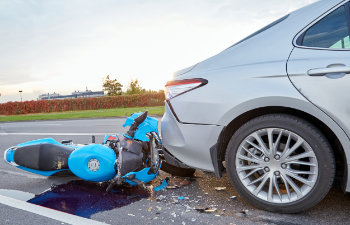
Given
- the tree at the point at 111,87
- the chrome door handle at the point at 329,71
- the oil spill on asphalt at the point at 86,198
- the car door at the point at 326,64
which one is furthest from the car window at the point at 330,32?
the tree at the point at 111,87

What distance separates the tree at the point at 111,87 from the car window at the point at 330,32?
56.5 metres

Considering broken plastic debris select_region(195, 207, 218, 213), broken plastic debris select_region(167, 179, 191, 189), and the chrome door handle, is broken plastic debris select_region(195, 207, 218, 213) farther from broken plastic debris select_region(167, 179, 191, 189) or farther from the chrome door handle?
the chrome door handle

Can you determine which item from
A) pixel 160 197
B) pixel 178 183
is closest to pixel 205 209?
pixel 160 197

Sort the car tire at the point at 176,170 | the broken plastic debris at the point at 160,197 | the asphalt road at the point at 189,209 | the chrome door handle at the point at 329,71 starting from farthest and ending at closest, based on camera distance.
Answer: the car tire at the point at 176,170 → the broken plastic debris at the point at 160,197 → the asphalt road at the point at 189,209 → the chrome door handle at the point at 329,71

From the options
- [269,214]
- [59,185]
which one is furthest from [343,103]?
[59,185]

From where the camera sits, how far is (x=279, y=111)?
2.48m

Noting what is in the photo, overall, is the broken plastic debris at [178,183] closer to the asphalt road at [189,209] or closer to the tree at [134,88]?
the asphalt road at [189,209]

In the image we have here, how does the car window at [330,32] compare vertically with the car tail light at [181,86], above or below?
above

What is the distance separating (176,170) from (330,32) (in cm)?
218

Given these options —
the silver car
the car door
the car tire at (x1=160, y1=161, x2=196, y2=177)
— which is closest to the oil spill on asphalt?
the car tire at (x1=160, y1=161, x2=196, y2=177)

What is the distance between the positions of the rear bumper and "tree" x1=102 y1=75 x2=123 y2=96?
183 ft

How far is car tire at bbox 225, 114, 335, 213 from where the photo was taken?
2.25 m

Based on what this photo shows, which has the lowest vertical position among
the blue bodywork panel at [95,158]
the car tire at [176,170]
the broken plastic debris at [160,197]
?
the broken plastic debris at [160,197]

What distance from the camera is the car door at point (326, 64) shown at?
213 centimetres
